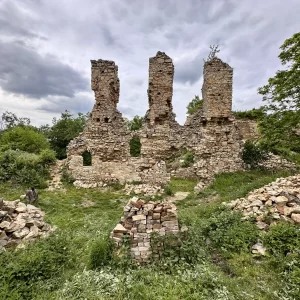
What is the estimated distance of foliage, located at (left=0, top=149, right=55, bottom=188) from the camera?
10.5m

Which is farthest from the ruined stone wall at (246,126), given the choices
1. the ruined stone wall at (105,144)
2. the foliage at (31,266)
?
the foliage at (31,266)

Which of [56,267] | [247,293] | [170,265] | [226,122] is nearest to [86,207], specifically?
[56,267]

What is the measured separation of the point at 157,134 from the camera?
39.8 feet

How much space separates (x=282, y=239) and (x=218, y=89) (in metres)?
8.92

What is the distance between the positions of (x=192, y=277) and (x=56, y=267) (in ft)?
8.46

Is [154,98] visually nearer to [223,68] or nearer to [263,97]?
[223,68]

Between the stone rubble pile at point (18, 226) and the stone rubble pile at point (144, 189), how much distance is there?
15.7ft

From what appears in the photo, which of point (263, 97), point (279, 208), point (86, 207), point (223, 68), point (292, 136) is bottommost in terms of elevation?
point (86, 207)

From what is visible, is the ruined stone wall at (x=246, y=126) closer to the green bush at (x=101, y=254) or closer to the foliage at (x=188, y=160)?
the foliage at (x=188, y=160)

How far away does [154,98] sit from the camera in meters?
12.0

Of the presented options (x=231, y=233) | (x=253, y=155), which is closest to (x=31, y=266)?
(x=231, y=233)

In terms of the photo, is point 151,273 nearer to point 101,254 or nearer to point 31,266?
point 101,254

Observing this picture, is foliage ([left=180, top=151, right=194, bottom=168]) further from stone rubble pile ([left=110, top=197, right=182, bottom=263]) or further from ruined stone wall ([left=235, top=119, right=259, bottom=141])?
ruined stone wall ([left=235, top=119, right=259, bottom=141])

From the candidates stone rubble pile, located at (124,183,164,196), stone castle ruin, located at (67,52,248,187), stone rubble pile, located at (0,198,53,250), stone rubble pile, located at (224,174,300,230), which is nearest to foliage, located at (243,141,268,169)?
stone castle ruin, located at (67,52,248,187)
